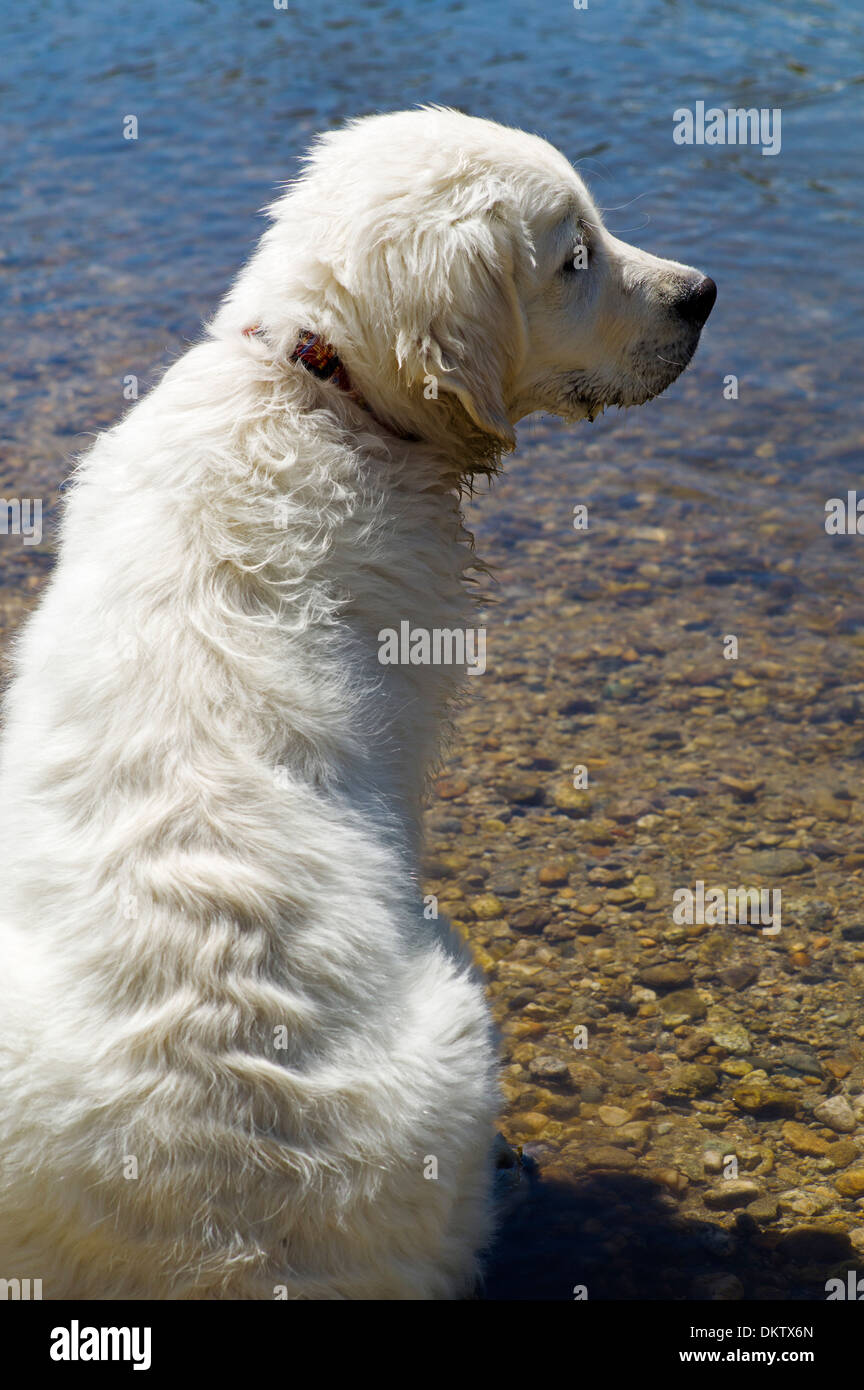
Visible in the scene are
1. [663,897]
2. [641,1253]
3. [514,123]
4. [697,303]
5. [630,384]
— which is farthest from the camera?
[514,123]

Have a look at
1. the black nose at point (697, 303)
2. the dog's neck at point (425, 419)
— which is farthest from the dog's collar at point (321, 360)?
the black nose at point (697, 303)

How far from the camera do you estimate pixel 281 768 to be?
2.75 metres

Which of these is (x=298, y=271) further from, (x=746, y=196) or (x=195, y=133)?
(x=195, y=133)

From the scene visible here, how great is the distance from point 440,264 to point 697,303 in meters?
1.13

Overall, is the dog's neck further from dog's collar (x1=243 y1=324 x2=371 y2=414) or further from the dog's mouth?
the dog's mouth

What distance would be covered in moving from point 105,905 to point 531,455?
19.4ft

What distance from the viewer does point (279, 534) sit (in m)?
3.02

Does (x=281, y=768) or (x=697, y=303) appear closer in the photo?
(x=281, y=768)

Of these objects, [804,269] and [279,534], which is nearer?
[279,534]

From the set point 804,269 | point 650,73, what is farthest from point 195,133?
point 804,269

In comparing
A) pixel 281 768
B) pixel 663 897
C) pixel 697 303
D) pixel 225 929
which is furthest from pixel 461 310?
pixel 663 897

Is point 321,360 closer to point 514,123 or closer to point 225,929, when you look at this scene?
point 225,929

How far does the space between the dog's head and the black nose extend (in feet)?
1.15

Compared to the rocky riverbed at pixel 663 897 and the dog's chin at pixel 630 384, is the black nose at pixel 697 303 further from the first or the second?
the rocky riverbed at pixel 663 897
